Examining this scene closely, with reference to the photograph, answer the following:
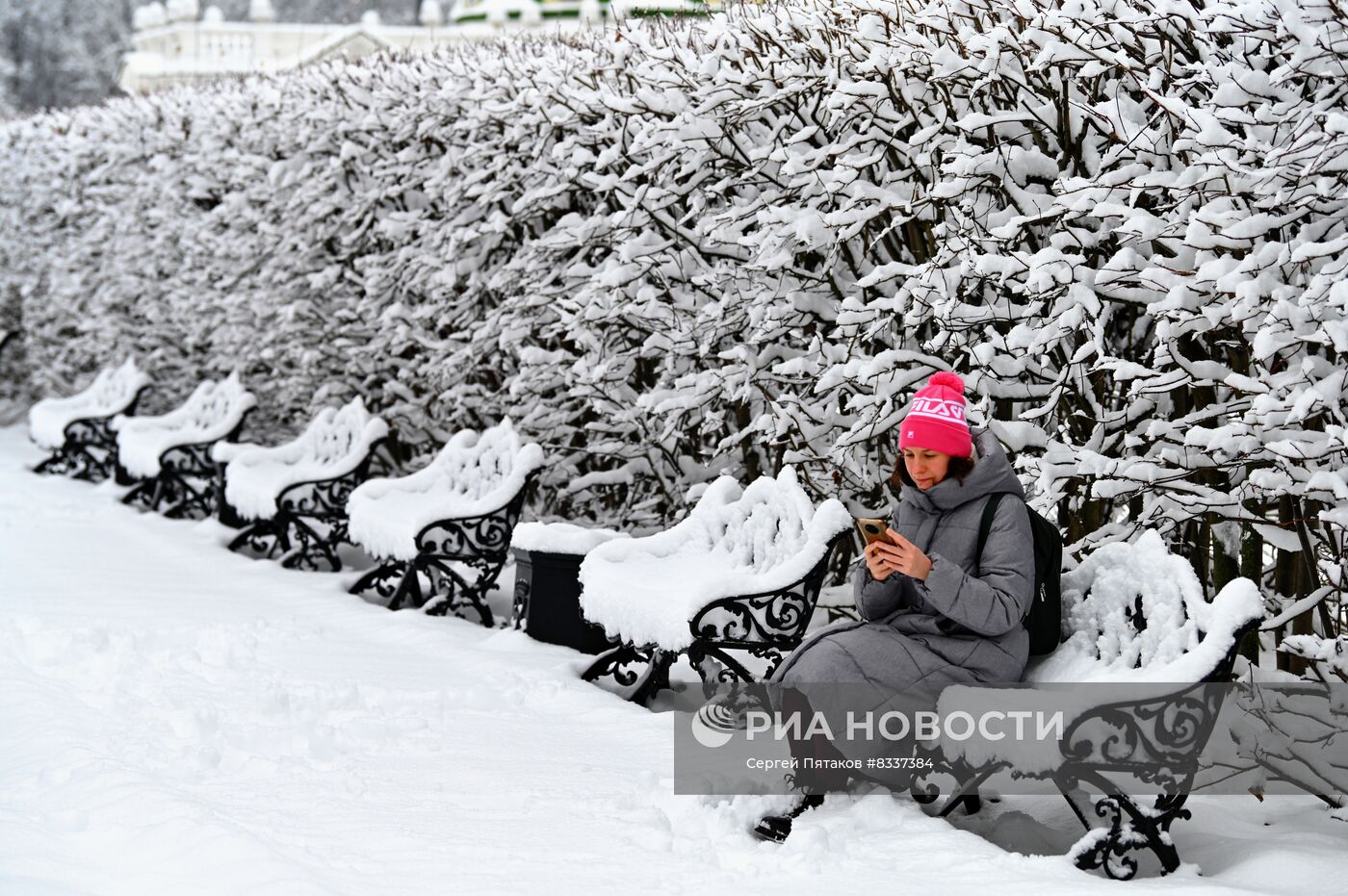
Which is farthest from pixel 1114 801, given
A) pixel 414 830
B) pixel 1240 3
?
pixel 1240 3

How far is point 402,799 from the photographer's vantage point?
13.0 ft

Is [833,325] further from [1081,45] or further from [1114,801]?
[1114,801]

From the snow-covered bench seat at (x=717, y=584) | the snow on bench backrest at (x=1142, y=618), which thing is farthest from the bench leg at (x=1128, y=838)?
the snow-covered bench seat at (x=717, y=584)

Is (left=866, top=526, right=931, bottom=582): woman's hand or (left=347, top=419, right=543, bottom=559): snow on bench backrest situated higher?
(left=866, top=526, right=931, bottom=582): woman's hand

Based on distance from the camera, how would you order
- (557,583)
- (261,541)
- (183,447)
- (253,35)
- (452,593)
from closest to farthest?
(557,583)
(452,593)
(261,541)
(183,447)
(253,35)

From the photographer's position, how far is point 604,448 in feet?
22.6

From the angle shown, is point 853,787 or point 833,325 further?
point 833,325

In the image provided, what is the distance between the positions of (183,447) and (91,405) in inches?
125

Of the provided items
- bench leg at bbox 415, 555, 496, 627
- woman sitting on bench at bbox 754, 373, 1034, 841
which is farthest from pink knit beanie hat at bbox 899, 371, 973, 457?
bench leg at bbox 415, 555, 496, 627

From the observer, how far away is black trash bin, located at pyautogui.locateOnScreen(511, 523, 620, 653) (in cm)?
583

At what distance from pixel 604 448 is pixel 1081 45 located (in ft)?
11.3

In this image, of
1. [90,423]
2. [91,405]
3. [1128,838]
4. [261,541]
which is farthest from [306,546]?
[1128,838]

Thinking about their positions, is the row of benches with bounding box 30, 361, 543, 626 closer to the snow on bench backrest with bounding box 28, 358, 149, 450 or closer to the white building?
the snow on bench backrest with bounding box 28, 358, 149, 450

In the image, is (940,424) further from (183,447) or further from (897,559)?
(183,447)
